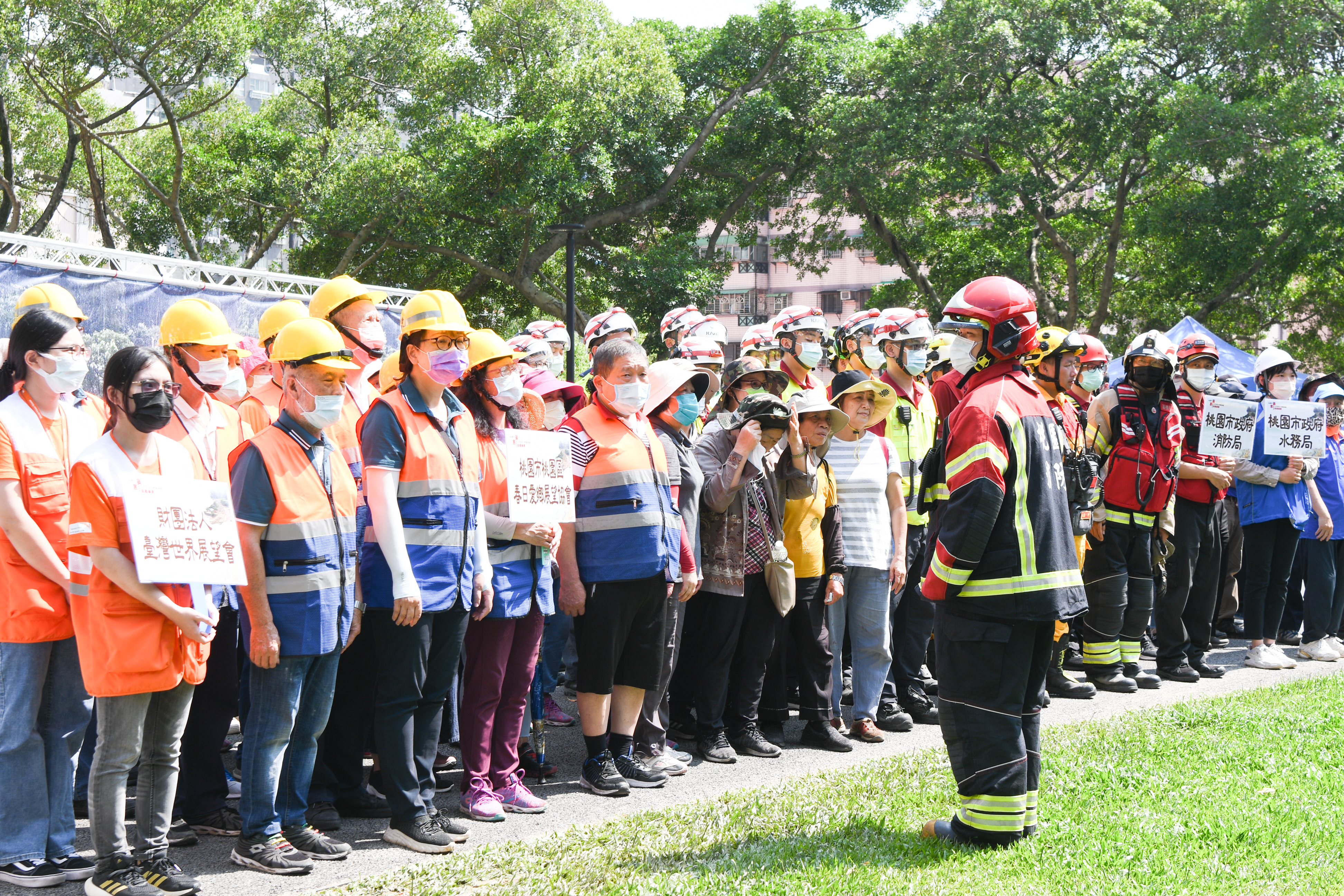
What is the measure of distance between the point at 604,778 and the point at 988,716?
85.3 inches

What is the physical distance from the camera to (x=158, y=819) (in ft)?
14.8

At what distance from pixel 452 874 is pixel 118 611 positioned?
5.60 ft

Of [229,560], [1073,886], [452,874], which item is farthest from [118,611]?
[1073,886]

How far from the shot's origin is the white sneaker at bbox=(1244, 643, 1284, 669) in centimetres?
984

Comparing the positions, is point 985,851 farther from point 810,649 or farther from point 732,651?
point 810,649

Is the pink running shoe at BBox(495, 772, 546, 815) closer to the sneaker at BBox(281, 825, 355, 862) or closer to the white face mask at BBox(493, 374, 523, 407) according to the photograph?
the sneaker at BBox(281, 825, 355, 862)

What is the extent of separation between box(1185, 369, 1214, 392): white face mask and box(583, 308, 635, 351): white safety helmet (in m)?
4.94

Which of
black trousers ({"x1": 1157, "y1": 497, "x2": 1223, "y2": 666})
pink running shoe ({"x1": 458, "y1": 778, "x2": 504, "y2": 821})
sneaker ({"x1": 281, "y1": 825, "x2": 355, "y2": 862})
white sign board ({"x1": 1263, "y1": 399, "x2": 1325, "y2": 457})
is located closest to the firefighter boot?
black trousers ({"x1": 1157, "y1": 497, "x2": 1223, "y2": 666})

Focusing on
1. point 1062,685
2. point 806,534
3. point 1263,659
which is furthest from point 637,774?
point 1263,659

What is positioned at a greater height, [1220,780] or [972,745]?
[972,745]

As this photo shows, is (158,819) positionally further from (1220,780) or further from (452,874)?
(1220,780)

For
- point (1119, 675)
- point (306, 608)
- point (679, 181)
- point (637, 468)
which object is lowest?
point (1119, 675)

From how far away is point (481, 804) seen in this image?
5.70m

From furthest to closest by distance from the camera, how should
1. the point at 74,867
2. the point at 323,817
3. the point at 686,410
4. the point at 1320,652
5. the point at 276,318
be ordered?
the point at 1320,652 → the point at 686,410 → the point at 276,318 → the point at 323,817 → the point at 74,867
